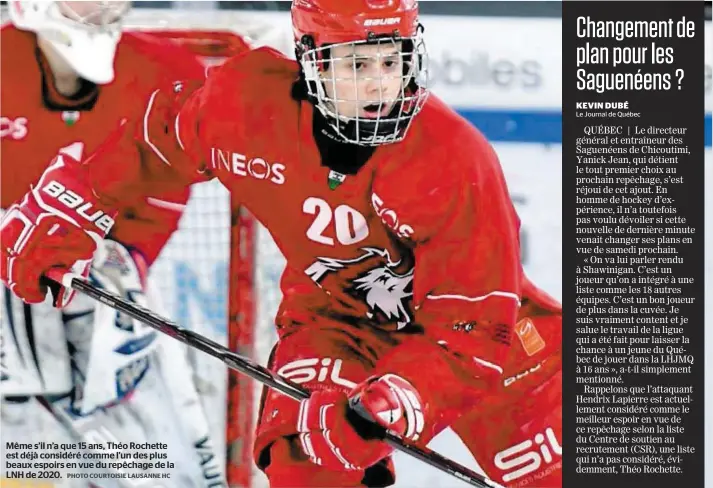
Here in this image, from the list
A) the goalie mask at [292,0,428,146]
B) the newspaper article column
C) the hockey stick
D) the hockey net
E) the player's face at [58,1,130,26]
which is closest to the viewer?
the goalie mask at [292,0,428,146]

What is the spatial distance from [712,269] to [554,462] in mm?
503

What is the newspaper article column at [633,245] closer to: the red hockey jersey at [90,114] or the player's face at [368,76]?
the player's face at [368,76]

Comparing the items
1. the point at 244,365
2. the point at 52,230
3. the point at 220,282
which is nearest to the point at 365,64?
the point at 244,365

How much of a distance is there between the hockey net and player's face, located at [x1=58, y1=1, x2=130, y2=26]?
0.05 metres

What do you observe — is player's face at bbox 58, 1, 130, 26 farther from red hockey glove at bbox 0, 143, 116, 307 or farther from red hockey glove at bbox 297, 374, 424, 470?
red hockey glove at bbox 297, 374, 424, 470

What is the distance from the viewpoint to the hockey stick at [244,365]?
1602 mm

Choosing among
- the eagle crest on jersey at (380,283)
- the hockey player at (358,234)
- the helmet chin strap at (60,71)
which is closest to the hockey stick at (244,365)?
the hockey player at (358,234)

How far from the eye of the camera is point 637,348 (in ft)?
5.92

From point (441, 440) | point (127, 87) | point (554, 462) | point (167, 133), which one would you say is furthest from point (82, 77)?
point (554, 462)

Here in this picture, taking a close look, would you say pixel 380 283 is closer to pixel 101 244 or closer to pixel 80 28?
pixel 101 244

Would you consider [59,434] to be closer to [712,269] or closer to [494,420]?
[494,420]

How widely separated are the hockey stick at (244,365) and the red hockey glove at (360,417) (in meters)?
0.03

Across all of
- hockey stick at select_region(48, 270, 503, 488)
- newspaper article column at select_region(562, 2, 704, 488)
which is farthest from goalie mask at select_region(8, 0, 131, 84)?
newspaper article column at select_region(562, 2, 704, 488)

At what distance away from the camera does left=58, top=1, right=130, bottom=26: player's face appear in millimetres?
1940
